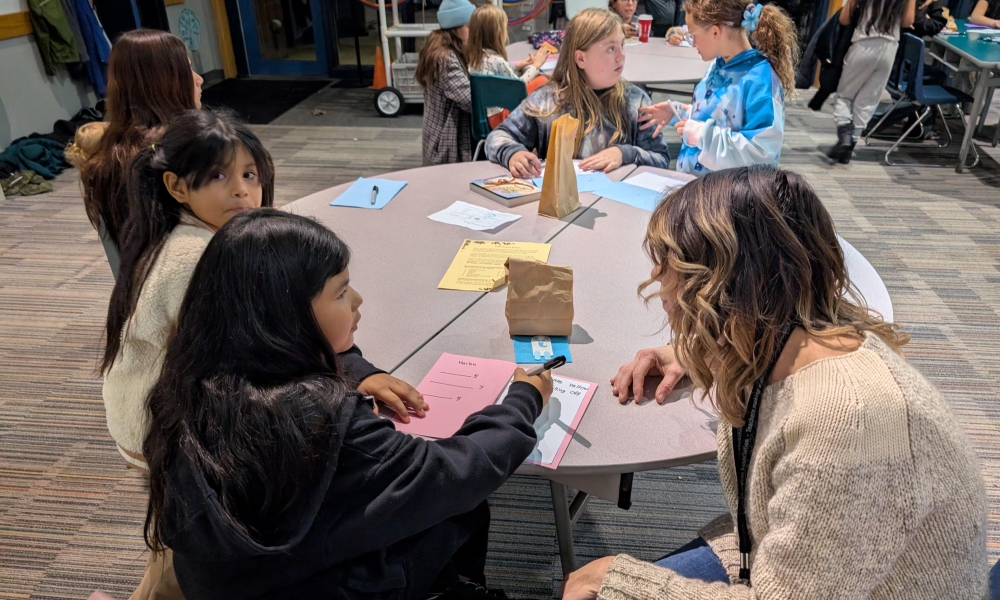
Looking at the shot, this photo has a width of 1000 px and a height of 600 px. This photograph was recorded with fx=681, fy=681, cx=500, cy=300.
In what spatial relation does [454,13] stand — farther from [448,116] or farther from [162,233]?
[162,233]

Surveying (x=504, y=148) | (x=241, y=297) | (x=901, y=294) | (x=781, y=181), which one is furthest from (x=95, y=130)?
(x=901, y=294)

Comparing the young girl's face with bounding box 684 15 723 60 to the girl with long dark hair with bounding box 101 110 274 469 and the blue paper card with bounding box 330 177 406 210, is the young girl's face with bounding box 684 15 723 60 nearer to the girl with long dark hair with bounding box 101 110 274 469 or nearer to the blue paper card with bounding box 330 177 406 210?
the blue paper card with bounding box 330 177 406 210

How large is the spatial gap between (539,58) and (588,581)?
144 inches

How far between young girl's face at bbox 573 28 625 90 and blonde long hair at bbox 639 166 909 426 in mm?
1635

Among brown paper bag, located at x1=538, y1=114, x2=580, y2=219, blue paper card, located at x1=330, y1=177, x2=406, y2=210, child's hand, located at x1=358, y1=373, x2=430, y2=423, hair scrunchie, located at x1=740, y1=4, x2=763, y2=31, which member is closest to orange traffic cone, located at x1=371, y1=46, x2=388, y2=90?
blue paper card, located at x1=330, y1=177, x2=406, y2=210

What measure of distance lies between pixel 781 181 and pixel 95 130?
2.13 metres

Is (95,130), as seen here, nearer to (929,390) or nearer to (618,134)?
(618,134)

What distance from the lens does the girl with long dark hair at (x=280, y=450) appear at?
926 mm

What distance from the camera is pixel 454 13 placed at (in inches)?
141

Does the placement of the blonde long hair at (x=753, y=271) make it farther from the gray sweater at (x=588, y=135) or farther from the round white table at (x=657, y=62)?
the round white table at (x=657, y=62)

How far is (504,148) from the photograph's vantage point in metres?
2.52

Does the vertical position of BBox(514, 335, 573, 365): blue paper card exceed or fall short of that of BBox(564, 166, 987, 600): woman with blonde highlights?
it falls short

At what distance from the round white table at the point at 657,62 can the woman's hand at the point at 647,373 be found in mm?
2664

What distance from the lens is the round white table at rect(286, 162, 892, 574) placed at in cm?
119
